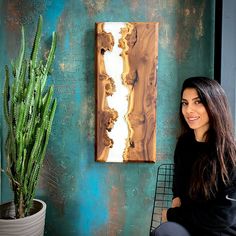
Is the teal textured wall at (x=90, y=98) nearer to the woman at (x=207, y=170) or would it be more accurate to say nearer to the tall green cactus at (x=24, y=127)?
the tall green cactus at (x=24, y=127)

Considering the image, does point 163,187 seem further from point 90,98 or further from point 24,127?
point 24,127

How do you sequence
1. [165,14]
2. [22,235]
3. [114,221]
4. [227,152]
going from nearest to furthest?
[227,152] < [22,235] < [165,14] < [114,221]

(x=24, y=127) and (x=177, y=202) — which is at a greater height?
(x=24, y=127)

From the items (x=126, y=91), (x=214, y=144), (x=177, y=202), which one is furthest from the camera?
(x=126, y=91)

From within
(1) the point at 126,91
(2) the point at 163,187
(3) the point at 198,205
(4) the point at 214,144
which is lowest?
(2) the point at 163,187

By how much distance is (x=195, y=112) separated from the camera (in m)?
1.34

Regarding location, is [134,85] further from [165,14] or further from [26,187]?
[26,187]

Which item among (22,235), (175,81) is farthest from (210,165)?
(22,235)

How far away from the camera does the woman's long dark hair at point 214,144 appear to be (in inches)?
49.6

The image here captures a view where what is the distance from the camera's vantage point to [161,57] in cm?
190

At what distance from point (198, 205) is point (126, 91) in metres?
0.93

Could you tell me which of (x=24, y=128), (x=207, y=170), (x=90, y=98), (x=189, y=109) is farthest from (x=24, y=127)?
(x=207, y=170)

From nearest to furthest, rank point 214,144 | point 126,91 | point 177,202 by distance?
point 214,144 < point 177,202 < point 126,91

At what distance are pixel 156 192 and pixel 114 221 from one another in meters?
0.41
